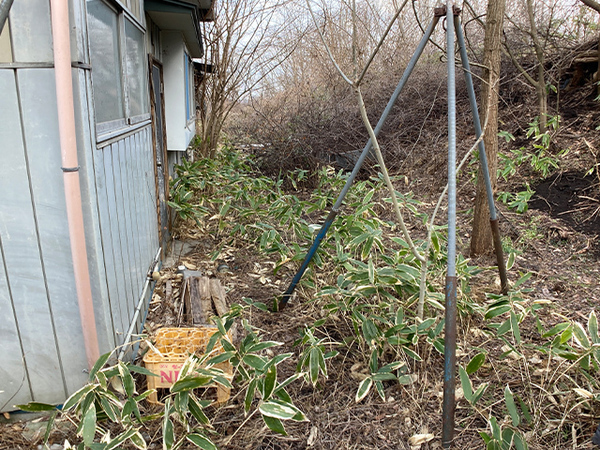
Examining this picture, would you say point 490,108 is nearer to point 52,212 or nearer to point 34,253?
point 52,212

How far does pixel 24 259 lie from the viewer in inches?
83.7

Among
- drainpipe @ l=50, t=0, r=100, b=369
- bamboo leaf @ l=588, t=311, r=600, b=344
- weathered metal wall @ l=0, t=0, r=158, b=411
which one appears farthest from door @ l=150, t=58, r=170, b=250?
bamboo leaf @ l=588, t=311, r=600, b=344

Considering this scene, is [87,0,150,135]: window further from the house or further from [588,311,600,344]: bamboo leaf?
[588,311,600,344]: bamboo leaf

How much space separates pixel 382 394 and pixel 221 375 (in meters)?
0.82

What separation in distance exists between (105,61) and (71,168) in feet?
3.02

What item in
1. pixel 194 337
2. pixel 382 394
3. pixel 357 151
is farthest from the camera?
pixel 357 151

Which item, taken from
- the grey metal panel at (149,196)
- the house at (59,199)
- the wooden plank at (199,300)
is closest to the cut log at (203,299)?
the wooden plank at (199,300)

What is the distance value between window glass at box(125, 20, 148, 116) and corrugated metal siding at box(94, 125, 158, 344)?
203 mm

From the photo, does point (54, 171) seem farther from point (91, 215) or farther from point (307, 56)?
point (307, 56)

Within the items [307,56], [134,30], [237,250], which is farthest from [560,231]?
[307,56]

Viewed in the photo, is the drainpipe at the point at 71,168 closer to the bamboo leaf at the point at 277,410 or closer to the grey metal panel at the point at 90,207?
the grey metal panel at the point at 90,207

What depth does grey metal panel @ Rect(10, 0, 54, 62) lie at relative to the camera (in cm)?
188

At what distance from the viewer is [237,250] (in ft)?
16.6

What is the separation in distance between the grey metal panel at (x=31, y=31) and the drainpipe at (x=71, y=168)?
108 mm
